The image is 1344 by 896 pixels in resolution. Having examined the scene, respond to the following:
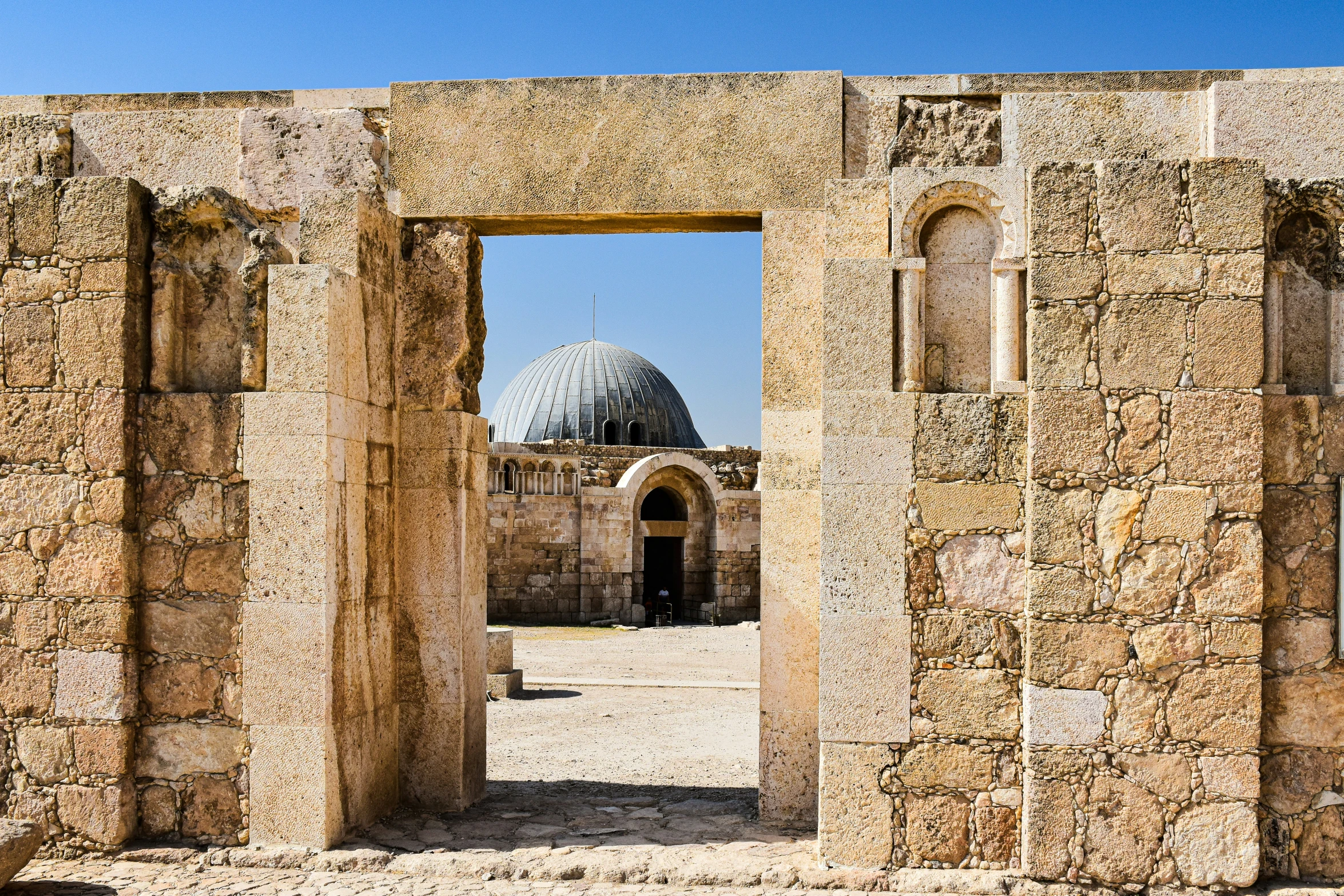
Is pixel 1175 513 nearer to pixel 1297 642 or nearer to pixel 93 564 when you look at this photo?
pixel 1297 642

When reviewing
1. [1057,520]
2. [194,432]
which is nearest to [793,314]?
[1057,520]

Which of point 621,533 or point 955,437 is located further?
point 621,533

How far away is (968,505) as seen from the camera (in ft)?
15.4

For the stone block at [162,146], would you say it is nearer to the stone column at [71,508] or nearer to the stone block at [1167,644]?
the stone column at [71,508]

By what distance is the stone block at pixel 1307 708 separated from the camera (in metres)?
4.55

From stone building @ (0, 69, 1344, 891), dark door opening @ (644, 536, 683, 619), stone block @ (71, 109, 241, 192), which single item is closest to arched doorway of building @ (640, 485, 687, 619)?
dark door opening @ (644, 536, 683, 619)

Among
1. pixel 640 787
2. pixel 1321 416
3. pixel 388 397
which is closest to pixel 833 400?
pixel 1321 416

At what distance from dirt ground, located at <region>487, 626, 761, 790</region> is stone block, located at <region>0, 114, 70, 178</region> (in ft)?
15.1

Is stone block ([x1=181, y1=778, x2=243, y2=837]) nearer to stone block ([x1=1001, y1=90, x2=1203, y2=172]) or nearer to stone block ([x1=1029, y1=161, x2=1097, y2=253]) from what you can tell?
stone block ([x1=1029, y1=161, x2=1097, y2=253])

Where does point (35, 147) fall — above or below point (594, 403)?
below

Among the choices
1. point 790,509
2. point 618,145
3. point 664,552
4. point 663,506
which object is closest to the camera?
point 790,509

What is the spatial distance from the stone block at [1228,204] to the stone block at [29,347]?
17.8 feet

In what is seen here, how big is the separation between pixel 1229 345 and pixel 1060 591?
130cm

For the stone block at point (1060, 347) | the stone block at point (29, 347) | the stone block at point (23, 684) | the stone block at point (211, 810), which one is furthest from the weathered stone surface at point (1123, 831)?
the stone block at point (29, 347)
